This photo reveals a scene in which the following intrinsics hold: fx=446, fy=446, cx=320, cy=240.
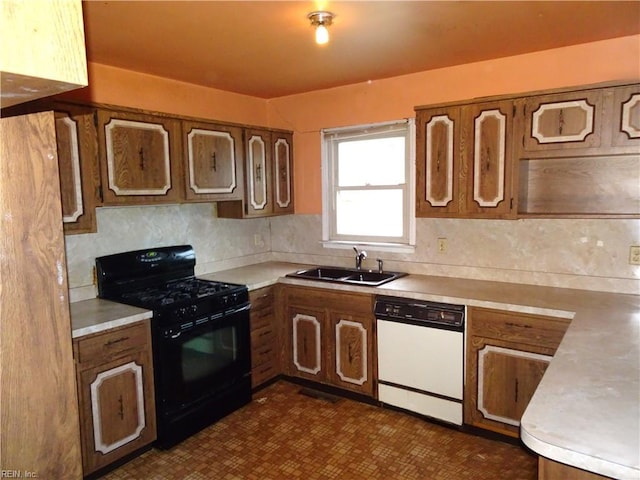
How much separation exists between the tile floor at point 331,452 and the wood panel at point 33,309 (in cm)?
203

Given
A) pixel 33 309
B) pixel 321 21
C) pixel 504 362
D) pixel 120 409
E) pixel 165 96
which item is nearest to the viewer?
pixel 33 309

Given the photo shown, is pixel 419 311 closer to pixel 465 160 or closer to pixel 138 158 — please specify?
pixel 465 160

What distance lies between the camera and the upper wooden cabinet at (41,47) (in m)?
0.50

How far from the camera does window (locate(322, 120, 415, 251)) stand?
12.2 ft

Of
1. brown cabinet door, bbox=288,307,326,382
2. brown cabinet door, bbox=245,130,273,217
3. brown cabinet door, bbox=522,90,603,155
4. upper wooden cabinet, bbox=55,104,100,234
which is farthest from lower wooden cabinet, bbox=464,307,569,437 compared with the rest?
upper wooden cabinet, bbox=55,104,100,234

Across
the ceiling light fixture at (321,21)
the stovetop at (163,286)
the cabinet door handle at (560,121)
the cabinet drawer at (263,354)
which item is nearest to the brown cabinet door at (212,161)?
the stovetop at (163,286)

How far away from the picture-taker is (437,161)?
3227mm

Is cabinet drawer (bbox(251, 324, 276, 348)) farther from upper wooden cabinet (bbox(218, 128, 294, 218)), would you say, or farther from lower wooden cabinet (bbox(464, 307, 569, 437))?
lower wooden cabinet (bbox(464, 307, 569, 437))

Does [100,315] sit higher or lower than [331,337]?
higher

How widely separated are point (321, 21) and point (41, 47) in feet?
6.57

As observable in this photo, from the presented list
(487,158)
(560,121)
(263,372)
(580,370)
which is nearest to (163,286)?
(263,372)

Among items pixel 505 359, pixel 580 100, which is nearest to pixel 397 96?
pixel 580 100

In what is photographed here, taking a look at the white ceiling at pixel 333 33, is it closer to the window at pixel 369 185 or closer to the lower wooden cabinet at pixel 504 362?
the window at pixel 369 185

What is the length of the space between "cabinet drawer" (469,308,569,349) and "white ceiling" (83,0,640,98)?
5.48 feet
